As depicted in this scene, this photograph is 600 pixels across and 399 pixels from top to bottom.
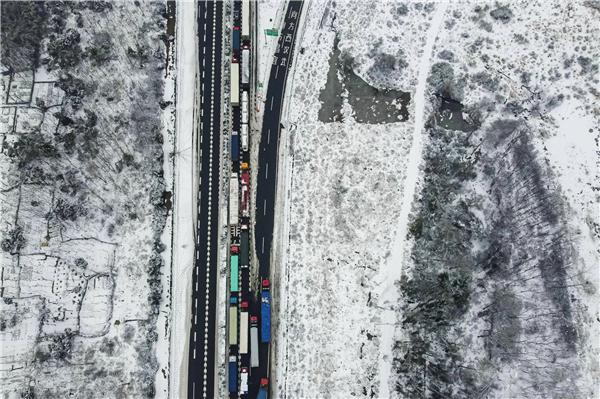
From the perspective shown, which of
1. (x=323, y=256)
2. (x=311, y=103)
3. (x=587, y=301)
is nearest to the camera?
(x=587, y=301)


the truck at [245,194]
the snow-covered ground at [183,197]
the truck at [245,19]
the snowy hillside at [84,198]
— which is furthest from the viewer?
the truck at [245,19]

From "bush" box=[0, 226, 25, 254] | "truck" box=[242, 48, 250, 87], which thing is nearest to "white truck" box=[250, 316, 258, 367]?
"bush" box=[0, 226, 25, 254]

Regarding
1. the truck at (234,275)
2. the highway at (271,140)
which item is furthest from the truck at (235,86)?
the truck at (234,275)

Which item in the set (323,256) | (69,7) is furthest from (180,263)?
(69,7)

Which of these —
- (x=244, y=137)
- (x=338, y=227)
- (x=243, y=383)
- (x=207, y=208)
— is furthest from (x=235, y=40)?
(x=243, y=383)

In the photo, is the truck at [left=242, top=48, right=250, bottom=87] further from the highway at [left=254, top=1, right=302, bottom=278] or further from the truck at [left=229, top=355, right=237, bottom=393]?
the truck at [left=229, top=355, right=237, bottom=393]

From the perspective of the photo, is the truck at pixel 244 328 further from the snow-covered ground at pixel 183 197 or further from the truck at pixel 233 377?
the snow-covered ground at pixel 183 197

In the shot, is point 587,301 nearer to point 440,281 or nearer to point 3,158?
point 440,281

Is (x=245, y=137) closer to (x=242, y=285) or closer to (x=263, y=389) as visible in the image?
(x=242, y=285)
